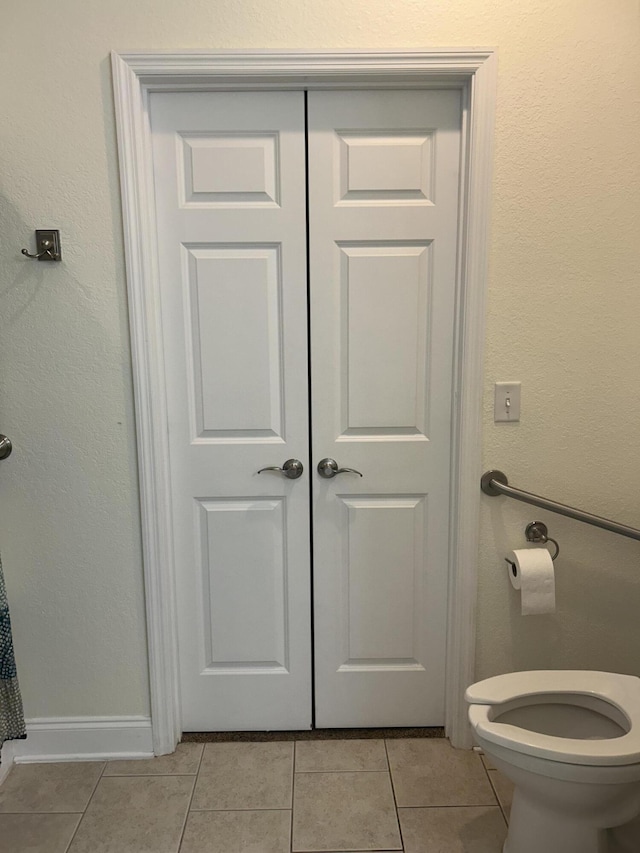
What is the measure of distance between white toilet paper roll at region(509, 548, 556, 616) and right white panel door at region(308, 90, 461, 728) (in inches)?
10.5

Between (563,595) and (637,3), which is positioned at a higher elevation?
(637,3)

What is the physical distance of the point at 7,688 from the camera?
1.80 meters

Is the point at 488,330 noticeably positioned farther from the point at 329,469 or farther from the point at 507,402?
the point at 329,469

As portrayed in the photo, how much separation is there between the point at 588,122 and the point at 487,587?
Result: 1362 millimetres

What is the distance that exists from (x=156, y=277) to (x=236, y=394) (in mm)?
407

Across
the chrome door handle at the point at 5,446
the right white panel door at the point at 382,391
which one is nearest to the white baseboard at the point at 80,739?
the right white panel door at the point at 382,391

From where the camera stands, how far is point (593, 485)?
1934 mm

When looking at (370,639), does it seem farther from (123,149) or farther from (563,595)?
(123,149)

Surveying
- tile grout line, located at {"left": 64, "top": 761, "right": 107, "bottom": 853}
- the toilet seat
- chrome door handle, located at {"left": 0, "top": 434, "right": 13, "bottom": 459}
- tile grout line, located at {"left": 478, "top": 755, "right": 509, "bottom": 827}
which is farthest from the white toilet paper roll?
chrome door handle, located at {"left": 0, "top": 434, "right": 13, "bottom": 459}

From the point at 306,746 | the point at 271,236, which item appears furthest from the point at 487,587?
the point at 271,236

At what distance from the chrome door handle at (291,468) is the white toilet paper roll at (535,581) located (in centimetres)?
69

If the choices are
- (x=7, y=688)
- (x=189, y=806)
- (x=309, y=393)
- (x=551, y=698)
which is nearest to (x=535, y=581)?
(x=551, y=698)

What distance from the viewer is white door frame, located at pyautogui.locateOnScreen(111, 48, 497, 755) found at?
1692mm

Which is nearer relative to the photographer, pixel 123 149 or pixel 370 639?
pixel 123 149
